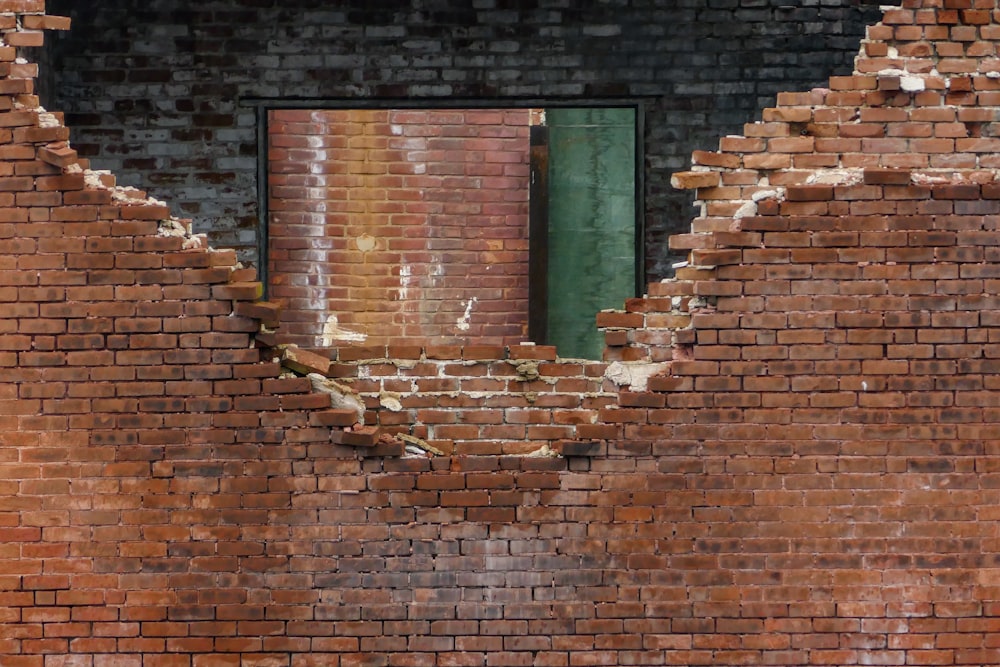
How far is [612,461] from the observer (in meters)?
5.00

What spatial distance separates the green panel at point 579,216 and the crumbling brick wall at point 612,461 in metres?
4.18

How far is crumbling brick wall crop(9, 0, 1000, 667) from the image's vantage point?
4969 millimetres

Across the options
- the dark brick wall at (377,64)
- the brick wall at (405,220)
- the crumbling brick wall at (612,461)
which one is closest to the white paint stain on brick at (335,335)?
the brick wall at (405,220)

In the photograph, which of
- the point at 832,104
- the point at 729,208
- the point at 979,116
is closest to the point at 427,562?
the point at 729,208

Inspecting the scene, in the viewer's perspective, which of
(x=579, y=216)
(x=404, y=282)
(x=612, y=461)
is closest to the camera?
(x=612, y=461)

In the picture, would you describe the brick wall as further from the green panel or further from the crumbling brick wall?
the crumbling brick wall

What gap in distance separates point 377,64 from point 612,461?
2951 millimetres

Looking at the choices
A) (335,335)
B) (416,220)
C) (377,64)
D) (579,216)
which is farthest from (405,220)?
(377,64)

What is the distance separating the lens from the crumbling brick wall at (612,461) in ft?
16.3

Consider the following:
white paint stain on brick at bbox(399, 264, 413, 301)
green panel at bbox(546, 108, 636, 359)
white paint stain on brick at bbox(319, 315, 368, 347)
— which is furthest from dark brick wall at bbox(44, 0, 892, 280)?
green panel at bbox(546, 108, 636, 359)

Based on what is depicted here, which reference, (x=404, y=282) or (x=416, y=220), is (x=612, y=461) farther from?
(x=416, y=220)

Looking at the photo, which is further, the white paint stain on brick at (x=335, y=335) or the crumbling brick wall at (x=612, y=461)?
the white paint stain on brick at (x=335, y=335)

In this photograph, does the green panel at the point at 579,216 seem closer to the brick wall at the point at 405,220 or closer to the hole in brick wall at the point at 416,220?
the hole in brick wall at the point at 416,220

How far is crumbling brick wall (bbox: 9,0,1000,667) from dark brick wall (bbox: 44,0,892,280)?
1.64 metres
